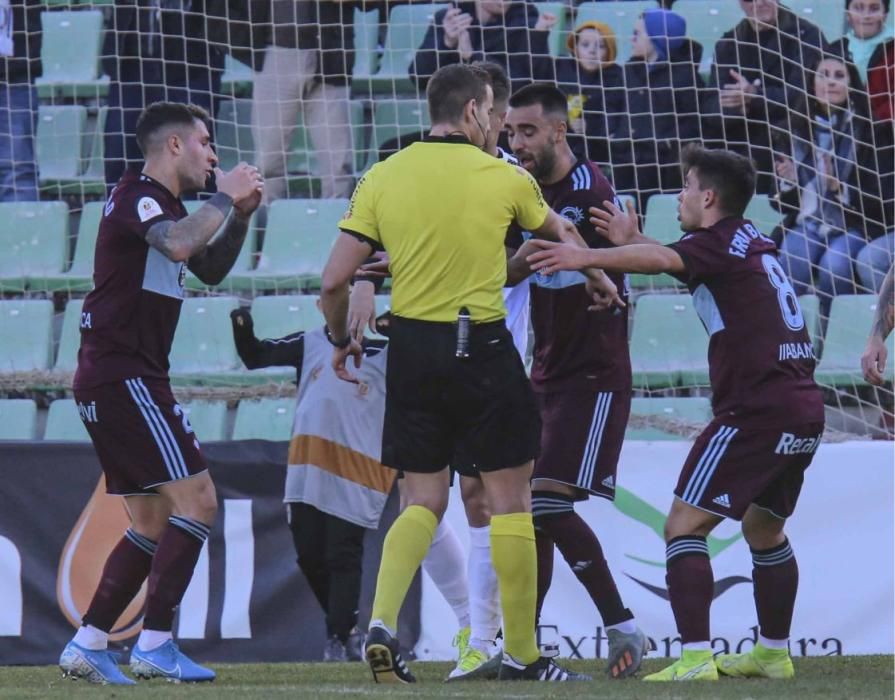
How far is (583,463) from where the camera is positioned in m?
5.91

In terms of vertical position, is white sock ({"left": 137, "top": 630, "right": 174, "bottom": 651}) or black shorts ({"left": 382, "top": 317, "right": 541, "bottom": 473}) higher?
black shorts ({"left": 382, "top": 317, "right": 541, "bottom": 473})

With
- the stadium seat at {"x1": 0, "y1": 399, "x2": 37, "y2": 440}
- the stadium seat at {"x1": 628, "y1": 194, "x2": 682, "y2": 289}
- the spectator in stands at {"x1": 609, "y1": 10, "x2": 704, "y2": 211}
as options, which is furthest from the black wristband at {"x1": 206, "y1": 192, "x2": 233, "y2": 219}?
the spectator in stands at {"x1": 609, "y1": 10, "x2": 704, "y2": 211}

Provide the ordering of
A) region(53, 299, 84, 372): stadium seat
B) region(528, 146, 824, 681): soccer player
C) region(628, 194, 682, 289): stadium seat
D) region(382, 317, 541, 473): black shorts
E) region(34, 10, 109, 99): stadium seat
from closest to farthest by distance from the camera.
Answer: region(382, 317, 541, 473): black shorts, region(528, 146, 824, 681): soccer player, region(53, 299, 84, 372): stadium seat, region(628, 194, 682, 289): stadium seat, region(34, 10, 109, 99): stadium seat

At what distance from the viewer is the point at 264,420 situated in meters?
8.80

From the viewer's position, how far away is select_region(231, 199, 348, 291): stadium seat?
993cm

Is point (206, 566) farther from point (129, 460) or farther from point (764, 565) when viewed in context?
point (764, 565)

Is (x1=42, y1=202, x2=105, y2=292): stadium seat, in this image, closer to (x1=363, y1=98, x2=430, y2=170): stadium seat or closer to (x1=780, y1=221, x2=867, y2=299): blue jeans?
(x1=363, y1=98, x2=430, y2=170): stadium seat

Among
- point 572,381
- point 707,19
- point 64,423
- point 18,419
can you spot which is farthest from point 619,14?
point 572,381

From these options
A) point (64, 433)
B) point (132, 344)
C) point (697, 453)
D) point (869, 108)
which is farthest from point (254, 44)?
point (697, 453)

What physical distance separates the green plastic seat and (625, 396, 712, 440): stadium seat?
351 cm

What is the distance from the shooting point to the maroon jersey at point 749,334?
17.8 feet

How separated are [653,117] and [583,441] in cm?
466

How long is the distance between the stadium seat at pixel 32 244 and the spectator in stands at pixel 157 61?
498 mm

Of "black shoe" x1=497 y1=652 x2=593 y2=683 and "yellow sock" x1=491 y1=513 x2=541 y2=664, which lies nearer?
"yellow sock" x1=491 y1=513 x2=541 y2=664
